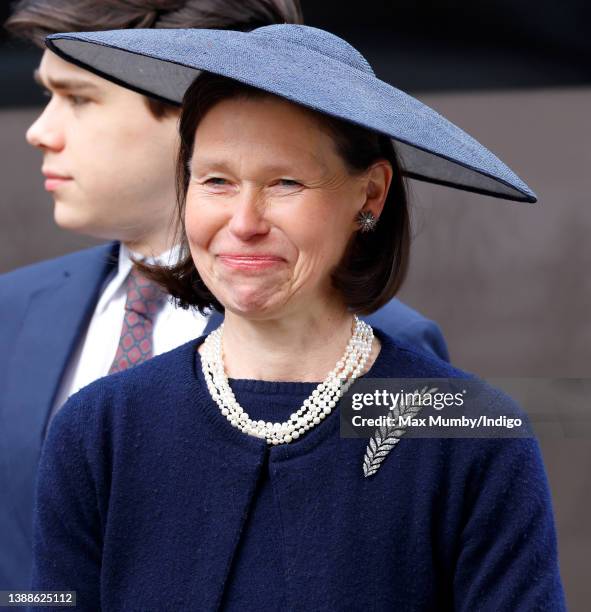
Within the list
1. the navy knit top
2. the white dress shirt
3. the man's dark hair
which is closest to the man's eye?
the man's dark hair

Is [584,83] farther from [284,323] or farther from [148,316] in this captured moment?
[284,323]

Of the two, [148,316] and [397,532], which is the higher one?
[148,316]

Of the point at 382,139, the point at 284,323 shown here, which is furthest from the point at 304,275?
the point at 382,139

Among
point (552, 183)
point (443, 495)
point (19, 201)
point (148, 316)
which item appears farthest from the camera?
point (19, 201)

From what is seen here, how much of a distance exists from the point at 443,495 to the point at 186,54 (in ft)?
2.27

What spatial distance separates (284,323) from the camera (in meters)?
1.88

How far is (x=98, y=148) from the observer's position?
8.52 feet

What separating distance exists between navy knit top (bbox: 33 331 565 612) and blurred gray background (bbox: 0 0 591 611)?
157 centimetres

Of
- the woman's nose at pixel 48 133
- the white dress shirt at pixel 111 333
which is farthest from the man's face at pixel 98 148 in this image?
the white dress shirt at pixel 111 333

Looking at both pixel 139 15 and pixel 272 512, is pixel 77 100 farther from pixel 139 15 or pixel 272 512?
pixel 272 512

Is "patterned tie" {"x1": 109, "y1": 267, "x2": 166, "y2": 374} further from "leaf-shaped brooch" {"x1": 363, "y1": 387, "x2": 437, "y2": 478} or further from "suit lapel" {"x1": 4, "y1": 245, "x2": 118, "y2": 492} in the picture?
"leaf-shaped brooch" {"x1": 363, "y1": 387, "x2": 437, "y2": 478}

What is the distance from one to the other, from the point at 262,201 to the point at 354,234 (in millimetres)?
224

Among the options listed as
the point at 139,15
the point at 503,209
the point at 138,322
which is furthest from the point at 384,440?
the point at 503,209

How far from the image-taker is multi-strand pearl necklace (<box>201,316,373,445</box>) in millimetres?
1863
